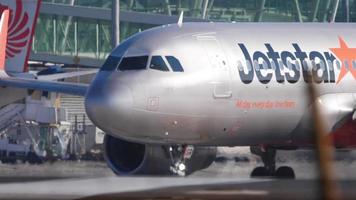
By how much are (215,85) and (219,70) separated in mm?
273

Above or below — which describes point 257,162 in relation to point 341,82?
below

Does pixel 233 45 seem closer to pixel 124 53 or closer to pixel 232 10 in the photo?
pixel 124 53

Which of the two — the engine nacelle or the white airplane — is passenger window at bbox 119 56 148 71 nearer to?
the white airplane

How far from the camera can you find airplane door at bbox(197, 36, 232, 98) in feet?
73.3

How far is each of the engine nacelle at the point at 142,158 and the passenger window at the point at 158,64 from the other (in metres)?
1.34

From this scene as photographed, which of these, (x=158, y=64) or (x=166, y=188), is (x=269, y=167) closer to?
(x=158, y=64)

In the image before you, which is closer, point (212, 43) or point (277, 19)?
point (212, 43)

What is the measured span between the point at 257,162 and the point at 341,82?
11.7ft

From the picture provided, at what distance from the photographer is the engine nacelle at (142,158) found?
22.3 metres

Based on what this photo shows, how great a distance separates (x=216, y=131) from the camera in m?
22.3

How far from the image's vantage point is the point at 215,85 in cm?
2231

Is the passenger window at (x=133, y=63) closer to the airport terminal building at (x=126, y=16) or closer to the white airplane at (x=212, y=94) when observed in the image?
the white airplane at (x=212, y=94)

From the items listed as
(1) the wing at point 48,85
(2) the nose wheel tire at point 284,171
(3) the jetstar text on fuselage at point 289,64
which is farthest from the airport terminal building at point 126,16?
(2) the nose wheel tire at point 284,171

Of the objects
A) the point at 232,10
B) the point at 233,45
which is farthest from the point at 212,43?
the point at 232,10
